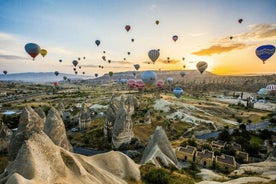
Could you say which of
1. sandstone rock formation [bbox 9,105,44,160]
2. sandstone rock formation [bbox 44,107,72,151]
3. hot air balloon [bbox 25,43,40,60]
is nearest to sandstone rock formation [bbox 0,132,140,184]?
sandstone rock formation [bbox 9,105,44,160]

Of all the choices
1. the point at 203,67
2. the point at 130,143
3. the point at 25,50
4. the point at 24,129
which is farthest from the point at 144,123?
the point at 24,129

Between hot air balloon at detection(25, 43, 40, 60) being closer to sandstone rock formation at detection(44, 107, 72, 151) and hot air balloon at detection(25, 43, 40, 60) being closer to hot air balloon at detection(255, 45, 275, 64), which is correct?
sandstone rock formation at detection(44, 107, 72, 151)

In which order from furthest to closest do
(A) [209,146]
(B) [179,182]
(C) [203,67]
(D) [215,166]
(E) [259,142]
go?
(C) [203,67] → (E) [259,142] → (A) [209,146] → (D) [215,166] → (B) [179,182]

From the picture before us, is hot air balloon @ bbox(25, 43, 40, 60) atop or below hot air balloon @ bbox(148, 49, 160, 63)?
atop

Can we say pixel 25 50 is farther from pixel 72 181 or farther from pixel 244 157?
pixel 244 157

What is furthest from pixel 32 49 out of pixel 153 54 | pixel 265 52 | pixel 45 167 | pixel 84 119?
pixel 265 52

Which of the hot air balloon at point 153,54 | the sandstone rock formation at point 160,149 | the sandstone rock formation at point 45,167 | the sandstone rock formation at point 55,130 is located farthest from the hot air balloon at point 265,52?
the sandstone rock formation at point 45,167

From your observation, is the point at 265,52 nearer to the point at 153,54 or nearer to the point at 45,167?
the point at 153,54
